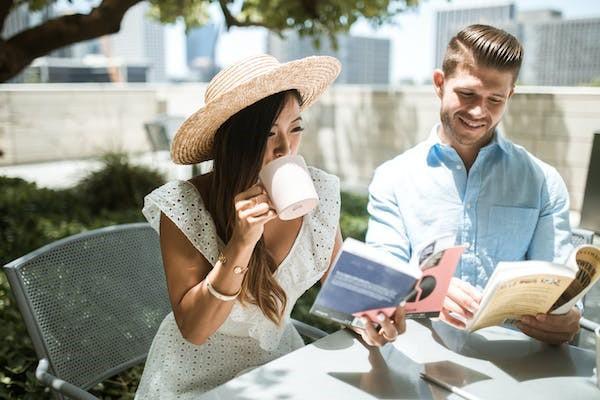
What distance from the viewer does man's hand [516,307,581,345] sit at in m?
A: 1.62

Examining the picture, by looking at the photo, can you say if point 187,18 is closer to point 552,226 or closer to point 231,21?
point 231,21

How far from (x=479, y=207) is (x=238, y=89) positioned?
3.41ft

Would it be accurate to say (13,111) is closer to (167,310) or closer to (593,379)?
(167,310)

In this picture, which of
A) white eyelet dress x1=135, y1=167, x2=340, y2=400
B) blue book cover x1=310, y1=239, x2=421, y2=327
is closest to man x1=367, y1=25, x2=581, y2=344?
white eyelet dress x1=135, y1=167, x2=340, y2=400

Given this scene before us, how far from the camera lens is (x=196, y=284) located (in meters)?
1.70

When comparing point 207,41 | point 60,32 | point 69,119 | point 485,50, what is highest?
point 207,41

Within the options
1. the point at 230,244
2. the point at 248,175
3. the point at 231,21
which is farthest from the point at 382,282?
the point at 231,21

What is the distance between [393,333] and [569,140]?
6.18 metres

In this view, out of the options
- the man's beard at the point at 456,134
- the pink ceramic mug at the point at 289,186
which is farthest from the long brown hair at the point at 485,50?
the pink ceramic mug at the point at 289,186

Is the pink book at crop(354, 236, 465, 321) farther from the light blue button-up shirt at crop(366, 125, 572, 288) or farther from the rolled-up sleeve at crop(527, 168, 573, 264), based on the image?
the rolled-up sleeve at crop(527, 168, 573, 264)

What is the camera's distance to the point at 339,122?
387 inches

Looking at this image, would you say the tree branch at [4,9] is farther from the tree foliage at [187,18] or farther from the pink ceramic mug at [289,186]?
the pink ceramic mug at [289,186]

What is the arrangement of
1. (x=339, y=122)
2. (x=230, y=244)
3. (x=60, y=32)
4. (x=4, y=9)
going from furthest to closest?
(x=339, y=122), (x=60, y=32), (x=4, y=9), (x=230, y=244)

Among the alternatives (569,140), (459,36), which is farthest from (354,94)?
(459,36)
